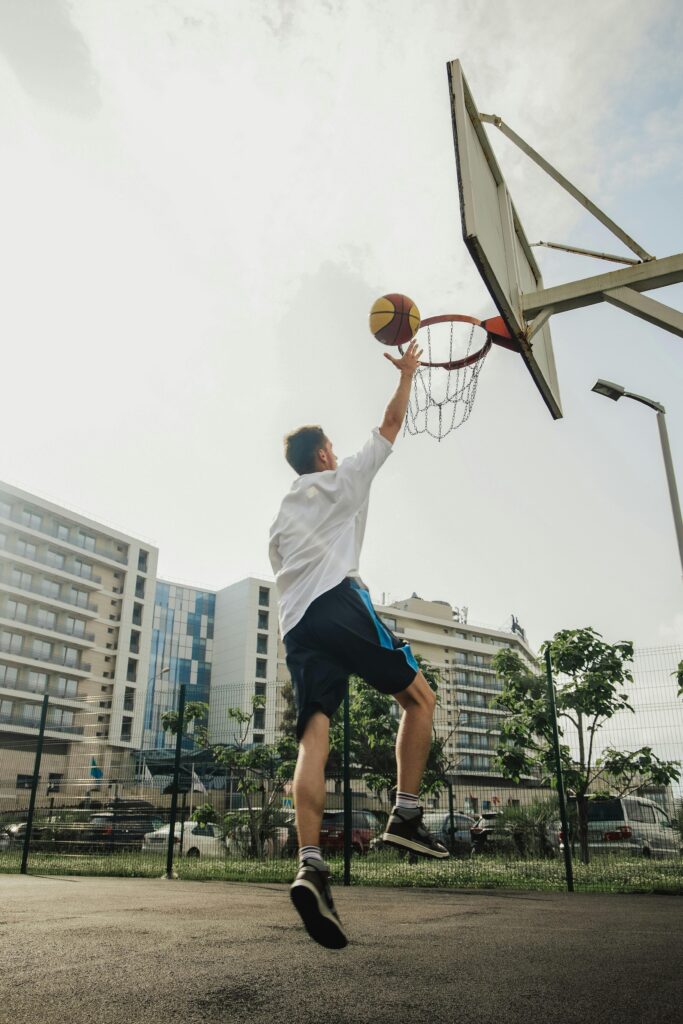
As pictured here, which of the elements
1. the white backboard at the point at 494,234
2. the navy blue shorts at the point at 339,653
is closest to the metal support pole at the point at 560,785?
the white backboard at the point at 494,234

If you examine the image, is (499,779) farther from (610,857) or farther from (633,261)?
(633,261)

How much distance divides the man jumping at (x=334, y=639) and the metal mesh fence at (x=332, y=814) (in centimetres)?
762

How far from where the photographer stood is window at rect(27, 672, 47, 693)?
56.7m

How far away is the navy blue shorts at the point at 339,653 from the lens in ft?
8.63

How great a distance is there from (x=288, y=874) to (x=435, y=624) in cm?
7510

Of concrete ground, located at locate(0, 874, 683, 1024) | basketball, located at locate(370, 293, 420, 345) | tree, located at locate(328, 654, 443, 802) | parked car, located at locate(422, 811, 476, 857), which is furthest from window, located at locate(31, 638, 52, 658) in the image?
basketball, located at locate(370, 293, 420, 345)

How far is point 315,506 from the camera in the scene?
2.84m

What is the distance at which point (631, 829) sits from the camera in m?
10.8

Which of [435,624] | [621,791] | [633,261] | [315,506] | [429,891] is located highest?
[435,624]

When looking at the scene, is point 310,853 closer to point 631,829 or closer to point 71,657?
point 631,829

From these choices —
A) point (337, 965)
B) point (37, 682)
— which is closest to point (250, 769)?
point (337, 965)

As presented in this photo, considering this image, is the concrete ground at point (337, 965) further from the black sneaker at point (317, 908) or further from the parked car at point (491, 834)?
the parked car at point (491, 834)

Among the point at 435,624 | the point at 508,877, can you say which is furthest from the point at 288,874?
the point at 435,624

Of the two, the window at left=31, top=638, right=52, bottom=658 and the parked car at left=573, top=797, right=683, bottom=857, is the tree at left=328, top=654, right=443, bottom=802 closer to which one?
the parked car at left=573, top=797, right=683, bottom=857
